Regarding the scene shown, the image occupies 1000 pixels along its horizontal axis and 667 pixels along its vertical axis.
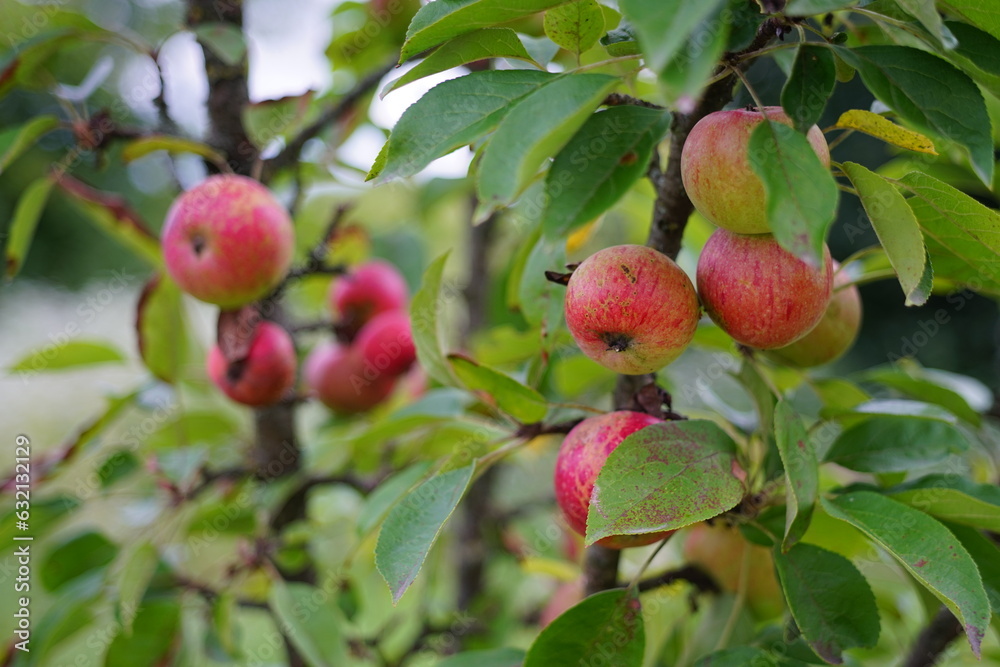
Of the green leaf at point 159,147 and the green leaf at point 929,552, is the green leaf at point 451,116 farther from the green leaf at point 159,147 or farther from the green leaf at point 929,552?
the green leaf at point 159,147

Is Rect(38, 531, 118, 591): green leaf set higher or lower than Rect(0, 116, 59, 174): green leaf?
lower

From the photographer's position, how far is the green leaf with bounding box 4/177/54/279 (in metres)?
0.77

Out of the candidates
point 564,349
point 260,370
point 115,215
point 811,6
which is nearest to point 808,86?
point 811,6

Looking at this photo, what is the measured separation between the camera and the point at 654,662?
0.69m

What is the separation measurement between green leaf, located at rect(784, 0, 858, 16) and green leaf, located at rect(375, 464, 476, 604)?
30 cm

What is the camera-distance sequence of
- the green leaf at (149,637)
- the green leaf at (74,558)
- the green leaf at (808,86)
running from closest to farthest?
→ the green leaf at (808,86) < the green leaf at (149,637) < the green leaf at (74,558)

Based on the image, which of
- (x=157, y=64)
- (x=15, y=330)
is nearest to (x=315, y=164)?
(x=157, y=64)

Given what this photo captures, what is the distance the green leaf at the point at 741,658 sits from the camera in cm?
47

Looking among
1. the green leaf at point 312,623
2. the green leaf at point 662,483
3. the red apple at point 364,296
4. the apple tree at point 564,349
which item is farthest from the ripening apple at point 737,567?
the red apple at point 364,296

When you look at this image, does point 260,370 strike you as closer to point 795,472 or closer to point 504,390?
point 504,390

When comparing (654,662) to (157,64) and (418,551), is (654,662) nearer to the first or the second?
(418,551)

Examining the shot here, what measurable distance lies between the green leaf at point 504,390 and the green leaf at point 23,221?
0.53 m

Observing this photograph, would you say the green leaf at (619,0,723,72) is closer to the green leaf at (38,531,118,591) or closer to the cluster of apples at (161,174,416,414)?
the cluster of apples at (161,174,416,414)

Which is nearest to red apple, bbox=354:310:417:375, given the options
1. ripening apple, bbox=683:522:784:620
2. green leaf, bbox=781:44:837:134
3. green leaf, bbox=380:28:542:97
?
ripening apple, bbox=683:522:784:620
